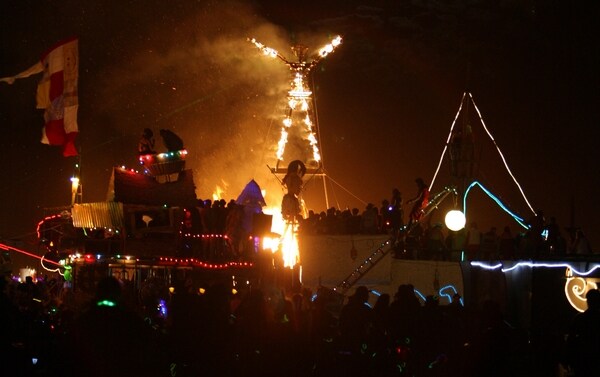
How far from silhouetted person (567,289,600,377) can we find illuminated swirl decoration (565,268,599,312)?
28.5 ft

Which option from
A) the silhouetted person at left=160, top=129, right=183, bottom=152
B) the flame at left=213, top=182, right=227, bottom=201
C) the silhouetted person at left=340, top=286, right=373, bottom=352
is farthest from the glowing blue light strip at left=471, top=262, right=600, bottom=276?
the flame at left=213, top=182, right=227, bottom=201

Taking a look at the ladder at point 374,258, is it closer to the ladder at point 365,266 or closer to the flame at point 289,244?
the ladder at point 365,266

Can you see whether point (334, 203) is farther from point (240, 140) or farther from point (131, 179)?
point (131, 179)

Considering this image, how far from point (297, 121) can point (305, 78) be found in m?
2.42

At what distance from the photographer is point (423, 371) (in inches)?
550

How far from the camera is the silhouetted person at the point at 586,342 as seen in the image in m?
10.7

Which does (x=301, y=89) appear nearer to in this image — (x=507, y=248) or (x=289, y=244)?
(x=289, y=244)

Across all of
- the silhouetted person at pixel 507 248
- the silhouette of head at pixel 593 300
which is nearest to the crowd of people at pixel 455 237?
the silhouetted person at pixel 507 248

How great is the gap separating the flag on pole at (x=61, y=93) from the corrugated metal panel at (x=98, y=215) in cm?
199

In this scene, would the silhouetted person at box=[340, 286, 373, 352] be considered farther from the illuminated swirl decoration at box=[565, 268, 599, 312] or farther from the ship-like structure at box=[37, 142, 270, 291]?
the ship-like structure at box=[37, 142, 270, 291]

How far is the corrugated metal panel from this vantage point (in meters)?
22.4

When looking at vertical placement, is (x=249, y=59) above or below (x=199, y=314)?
above

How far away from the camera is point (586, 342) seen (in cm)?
1076

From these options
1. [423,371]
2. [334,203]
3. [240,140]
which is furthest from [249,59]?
[423,371]
